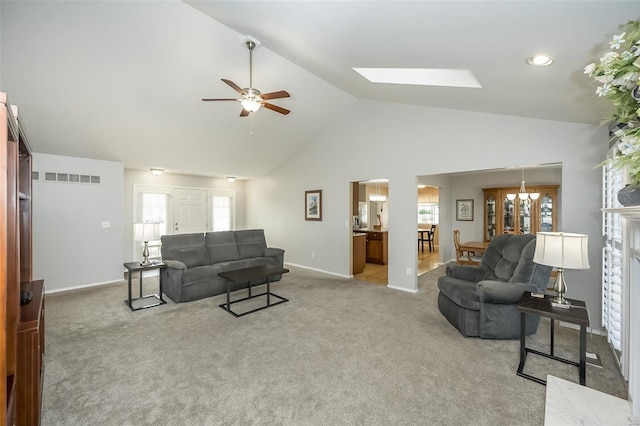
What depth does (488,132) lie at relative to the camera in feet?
12.9

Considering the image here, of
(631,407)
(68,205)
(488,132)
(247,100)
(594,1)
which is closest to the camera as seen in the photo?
(594,1)

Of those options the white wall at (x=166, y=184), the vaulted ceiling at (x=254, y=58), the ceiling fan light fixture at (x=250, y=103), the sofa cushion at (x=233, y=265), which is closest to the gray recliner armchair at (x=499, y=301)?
the vaulted ceiling at (x=254, y=58)

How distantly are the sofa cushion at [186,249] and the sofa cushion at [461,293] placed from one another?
3.86 m

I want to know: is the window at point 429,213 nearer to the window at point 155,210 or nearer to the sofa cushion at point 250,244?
the sofa cushion at point 250,244

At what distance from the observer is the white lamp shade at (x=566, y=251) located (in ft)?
7.37

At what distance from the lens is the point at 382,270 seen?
6.60m

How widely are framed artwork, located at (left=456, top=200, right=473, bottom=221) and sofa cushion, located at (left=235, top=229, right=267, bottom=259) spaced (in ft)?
18.5

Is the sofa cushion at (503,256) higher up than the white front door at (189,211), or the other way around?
the white front door at (189,211)

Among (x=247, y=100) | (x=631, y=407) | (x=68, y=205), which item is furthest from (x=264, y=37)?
(x=68, y=205)

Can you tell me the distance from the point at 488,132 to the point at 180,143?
205 inches

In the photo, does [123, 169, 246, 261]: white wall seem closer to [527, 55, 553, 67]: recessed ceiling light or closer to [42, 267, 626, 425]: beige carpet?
[42, 267, 626, 425]: beige carpet

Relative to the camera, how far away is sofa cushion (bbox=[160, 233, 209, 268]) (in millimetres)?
4652

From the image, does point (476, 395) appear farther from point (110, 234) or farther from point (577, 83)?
point (110, 234)

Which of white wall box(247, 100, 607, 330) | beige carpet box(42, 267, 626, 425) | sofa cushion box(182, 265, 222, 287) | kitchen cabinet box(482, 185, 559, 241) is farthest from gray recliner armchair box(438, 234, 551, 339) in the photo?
kitchen cabinet box(482, 185, 559, 241)
